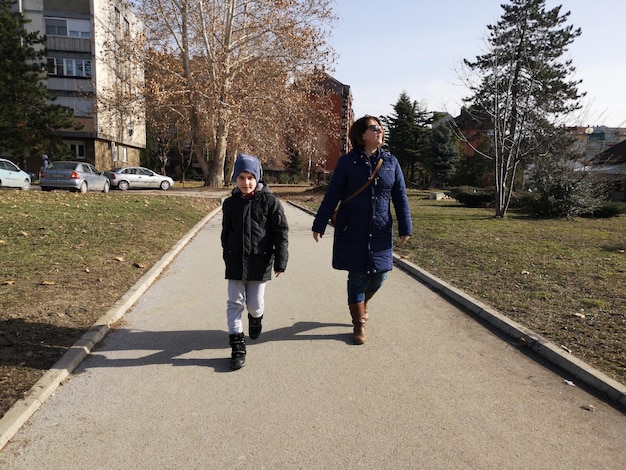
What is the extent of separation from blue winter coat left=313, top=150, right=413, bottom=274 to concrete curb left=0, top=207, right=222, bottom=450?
223cm

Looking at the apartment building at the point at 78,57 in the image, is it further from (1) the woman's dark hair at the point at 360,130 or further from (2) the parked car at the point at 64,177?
(1) the woman's dark hair at the point at 360,130

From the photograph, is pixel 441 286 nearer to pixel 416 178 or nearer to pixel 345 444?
pixel 345 444

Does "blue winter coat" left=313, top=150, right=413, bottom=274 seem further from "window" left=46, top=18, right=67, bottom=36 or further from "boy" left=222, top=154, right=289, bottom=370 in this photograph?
"window" left=46, top=18, right=67, bottom=36

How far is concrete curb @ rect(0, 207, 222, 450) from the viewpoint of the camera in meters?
2.87

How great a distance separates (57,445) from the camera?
2760 millimetres

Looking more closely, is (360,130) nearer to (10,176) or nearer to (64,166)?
(64,166)

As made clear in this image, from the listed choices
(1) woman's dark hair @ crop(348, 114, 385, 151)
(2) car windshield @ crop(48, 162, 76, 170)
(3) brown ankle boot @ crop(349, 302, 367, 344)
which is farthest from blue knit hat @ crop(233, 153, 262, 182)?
(2) car windshield @ crop(48, 162, 76, 170)

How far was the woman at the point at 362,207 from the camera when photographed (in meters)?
4.25

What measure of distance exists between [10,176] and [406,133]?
4069 centimetres

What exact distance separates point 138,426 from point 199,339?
1575 millimetres

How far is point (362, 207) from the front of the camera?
426 cm

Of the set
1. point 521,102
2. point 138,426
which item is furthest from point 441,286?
point 521,102

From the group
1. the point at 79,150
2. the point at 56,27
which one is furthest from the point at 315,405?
the point at 56,27

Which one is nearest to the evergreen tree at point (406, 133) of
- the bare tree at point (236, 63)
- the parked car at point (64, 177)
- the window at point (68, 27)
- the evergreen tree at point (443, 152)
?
the evergreen tree at point (443, 152)
